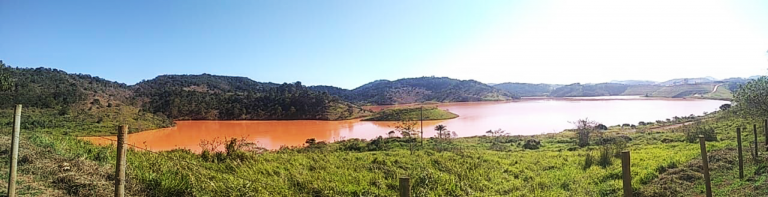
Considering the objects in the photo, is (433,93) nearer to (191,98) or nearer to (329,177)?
(191,98)

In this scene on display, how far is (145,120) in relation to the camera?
52.7 m

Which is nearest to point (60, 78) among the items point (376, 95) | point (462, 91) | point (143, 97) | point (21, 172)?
point (143, 97)

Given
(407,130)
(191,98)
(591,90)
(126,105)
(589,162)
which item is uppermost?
(591,90)

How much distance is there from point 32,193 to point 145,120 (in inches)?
2212

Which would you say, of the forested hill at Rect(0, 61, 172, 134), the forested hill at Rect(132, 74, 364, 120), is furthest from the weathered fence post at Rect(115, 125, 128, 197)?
the forested hill at Rect(132, 74, 364, 120)

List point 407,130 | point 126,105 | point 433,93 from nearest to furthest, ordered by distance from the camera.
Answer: point 407,130 < point 126,105 < point 433,93

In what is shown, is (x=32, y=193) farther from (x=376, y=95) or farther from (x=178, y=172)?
(x=376, y=95)

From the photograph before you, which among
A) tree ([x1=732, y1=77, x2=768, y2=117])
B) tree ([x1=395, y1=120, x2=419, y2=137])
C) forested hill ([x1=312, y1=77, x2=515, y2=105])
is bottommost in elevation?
tree ([x1=395, y1=120, x2=419, y2=137])

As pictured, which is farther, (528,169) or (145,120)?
(145,120)

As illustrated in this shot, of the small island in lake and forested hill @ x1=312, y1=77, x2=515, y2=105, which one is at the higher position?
forested hill @ x1=312, y1=77, x2=515, y2=105

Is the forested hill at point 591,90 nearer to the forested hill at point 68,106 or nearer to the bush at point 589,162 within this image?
the forested hill at point 68,106

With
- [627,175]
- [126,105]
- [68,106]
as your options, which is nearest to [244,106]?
[126,105]

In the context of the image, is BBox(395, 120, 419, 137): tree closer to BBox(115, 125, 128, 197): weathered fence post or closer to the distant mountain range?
the distant mountain range

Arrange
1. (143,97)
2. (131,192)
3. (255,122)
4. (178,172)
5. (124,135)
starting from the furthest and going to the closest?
(143,97) → (255,122) → (178,172) → (131,192) → (124,135)
